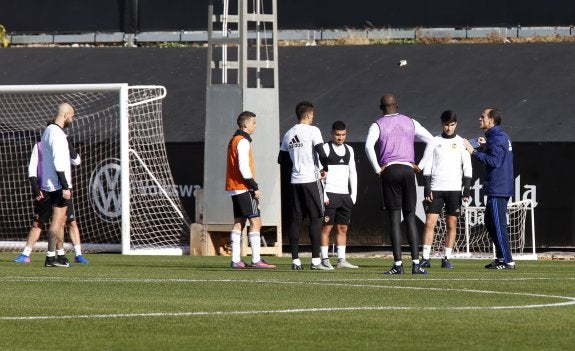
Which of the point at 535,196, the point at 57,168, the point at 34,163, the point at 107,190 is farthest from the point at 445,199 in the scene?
the point at 107,190

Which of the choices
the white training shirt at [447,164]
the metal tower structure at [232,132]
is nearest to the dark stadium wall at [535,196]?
the metal tower structure at [232,132]

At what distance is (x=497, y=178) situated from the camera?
15.9 m

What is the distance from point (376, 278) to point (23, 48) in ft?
58.2

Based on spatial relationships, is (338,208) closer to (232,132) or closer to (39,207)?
(39,207)

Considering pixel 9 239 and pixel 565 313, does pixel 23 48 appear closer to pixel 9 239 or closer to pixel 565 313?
pixel 9 239

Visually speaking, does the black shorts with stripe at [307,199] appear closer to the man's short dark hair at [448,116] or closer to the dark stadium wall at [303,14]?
the man's short dark hair at [448,116]

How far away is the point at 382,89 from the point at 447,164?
8.80 m

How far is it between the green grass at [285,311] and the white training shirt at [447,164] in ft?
7.77

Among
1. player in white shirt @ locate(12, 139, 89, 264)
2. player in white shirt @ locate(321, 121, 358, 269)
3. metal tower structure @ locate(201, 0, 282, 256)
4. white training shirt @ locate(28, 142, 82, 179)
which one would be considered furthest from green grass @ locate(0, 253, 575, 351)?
metal tower structure @ locate(201, 0, 282, 256)

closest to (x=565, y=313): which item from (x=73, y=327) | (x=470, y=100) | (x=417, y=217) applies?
(x=73, y=327)

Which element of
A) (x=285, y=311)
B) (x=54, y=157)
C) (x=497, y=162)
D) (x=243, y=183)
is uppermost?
(x=54, y=157)

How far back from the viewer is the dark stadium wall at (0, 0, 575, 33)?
28141 mm

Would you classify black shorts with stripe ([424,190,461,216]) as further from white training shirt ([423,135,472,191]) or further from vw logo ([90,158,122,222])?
vw logo ([90,158,122,222])

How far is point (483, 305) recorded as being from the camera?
385 inches
